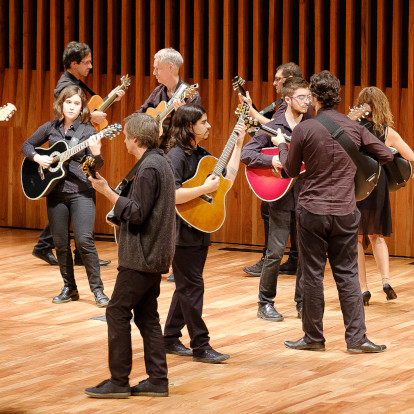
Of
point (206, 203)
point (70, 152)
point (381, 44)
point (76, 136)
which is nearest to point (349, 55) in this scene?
point (381, 44)

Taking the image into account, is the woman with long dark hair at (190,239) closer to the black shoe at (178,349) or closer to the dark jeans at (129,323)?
the black shoe at (178,349)

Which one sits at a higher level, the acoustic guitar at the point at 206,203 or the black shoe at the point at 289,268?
the acoustic guitar at the point at 206,203

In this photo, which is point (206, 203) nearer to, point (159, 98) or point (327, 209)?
point (327, 209)

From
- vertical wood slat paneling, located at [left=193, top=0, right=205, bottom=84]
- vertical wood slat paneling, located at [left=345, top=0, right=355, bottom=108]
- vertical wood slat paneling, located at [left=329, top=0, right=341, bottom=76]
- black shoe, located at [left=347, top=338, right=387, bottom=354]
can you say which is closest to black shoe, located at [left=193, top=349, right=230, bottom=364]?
black shoe, located at [left=347, top=338, right=387, bottom=354]

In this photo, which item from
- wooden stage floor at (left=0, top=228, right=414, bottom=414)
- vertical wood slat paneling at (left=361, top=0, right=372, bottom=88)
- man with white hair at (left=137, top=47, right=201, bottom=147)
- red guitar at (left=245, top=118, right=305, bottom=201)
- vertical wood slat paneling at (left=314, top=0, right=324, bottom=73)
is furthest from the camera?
vertical wood slat paneling at (left=314, top=0, right=324, bottom=73)

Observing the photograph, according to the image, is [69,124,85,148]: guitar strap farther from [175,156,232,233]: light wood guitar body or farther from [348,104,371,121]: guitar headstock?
[348,104,371,121]: guitar headstock

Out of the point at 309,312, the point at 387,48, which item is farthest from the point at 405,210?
the point at 309,312

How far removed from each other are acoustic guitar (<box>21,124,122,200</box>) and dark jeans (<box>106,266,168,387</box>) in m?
Result: 2.19

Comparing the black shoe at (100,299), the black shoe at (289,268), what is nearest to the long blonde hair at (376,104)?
the black shoe at (289,268)

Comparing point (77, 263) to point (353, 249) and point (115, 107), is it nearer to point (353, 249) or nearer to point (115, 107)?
point (115, 107)

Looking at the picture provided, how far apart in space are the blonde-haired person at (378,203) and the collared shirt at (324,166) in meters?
1.25

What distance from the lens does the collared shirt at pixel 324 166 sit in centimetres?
527

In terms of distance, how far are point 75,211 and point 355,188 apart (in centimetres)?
212

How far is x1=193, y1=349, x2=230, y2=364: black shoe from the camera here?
5.28m
